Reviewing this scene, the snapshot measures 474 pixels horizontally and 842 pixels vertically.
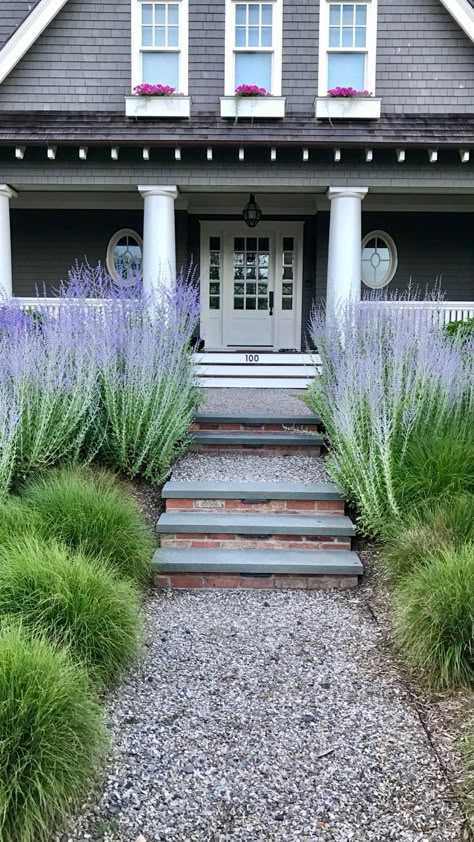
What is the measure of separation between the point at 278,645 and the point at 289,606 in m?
0.53

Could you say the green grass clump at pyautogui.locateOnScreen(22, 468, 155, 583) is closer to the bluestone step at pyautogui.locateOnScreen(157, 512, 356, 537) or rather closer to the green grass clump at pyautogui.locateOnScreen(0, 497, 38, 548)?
the green grass clump at pyautogui.locateOnScreen(0, 497, 38, 548)

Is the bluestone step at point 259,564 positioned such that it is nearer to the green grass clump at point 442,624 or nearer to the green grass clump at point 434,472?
the green grass clump at point 434,472

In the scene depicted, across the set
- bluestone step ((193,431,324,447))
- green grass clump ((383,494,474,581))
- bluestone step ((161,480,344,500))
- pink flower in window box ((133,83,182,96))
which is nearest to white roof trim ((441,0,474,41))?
pink flower in window box ((133,83,182,96))

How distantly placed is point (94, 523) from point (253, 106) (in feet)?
24.5

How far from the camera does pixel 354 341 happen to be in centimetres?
528

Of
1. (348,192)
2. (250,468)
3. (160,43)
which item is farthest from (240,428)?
(160,43)

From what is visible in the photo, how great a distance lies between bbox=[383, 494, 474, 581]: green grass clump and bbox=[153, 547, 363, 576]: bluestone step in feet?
0.97

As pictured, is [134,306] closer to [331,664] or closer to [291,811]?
[331,664]

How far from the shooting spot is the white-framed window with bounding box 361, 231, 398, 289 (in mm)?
10805

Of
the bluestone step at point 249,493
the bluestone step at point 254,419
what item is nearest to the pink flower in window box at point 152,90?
the bluestone step at point 254,419

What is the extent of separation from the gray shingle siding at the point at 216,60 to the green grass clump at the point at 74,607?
8.18 m

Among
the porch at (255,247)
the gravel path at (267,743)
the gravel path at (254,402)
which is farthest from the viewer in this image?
the porch at (255,247)

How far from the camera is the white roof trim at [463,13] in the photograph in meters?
9.23

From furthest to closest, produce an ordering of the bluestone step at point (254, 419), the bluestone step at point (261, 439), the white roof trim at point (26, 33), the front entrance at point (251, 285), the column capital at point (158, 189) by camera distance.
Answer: the front entrance at point (251, 285) → the white roof trim at point (26, 33) → the column capital at point (158, 189) → the bluestone step at point (254, 419) → the bluestone step at point (261, 439)
